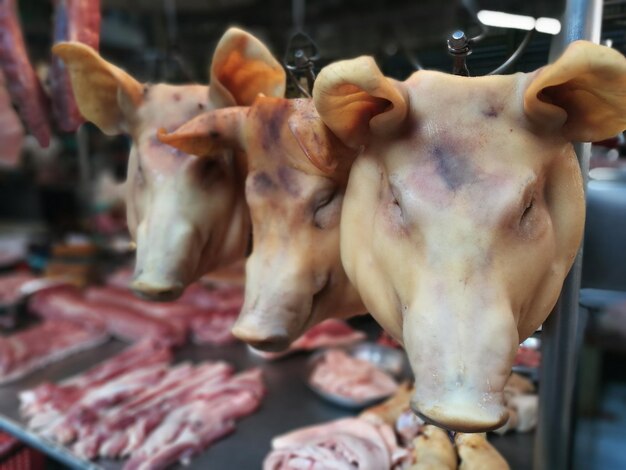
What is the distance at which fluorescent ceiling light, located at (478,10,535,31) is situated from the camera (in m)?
1.04

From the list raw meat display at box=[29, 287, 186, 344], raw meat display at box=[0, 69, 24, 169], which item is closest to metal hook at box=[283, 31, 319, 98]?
raw meat display at box=[0, 69, 24, 169]

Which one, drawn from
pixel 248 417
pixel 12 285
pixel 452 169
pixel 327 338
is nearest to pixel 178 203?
pixel 452 169

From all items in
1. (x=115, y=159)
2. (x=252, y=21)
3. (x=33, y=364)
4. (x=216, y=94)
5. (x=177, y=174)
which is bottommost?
(x=33, y=364)

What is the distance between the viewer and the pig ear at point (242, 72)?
42.3 inches

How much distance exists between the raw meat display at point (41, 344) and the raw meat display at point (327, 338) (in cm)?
106

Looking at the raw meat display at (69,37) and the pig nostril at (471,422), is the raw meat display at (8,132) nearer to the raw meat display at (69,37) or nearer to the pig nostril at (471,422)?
the raw meat display at (69,37)

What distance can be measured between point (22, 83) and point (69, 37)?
0.74ft

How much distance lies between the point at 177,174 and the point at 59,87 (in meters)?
0.75

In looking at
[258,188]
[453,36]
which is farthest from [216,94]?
[453,36]

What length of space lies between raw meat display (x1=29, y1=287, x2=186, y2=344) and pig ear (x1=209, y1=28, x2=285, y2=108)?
2.03m

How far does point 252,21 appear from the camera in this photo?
4.50 m

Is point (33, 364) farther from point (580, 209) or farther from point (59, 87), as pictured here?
point (580, 209)

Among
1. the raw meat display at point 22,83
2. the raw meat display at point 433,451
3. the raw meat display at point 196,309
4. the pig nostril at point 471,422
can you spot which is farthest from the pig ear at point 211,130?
the raw meat display at point 196,309

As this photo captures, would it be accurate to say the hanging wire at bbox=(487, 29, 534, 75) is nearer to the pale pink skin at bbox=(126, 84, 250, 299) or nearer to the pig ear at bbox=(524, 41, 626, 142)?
the pig ear at bbox=(524, 41, 626, 142)
